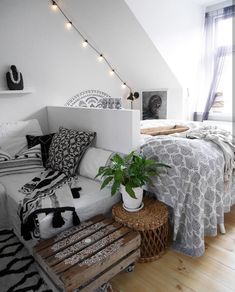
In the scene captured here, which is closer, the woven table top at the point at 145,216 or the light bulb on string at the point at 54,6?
the woven table top at the point at 145,216

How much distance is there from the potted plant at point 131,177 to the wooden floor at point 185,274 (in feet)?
1.42

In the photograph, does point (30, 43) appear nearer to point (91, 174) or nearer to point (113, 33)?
point (113, 33)

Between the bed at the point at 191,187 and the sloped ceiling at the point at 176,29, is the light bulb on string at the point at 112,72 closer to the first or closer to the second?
the sloped ceiling at the point at 176,29

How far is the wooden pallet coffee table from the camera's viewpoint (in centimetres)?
124

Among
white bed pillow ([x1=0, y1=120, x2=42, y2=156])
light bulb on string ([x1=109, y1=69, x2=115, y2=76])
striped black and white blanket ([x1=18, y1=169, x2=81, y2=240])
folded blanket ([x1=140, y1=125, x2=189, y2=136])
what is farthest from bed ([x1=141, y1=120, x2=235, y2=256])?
light bulb on string ([x1=109, y1=69, x2=115, y2=76])

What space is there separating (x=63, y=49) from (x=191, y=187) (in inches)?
92.6

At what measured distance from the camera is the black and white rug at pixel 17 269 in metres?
1.47

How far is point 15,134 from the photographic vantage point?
2594 mm

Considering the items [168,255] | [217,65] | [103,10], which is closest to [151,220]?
[168,255]

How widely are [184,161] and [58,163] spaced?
3.86ft

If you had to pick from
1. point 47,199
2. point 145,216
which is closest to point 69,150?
point 47,199

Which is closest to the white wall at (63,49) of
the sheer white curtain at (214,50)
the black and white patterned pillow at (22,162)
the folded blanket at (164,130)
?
the black and white patterned pillow at (22,162)

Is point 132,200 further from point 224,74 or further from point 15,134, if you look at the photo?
point 224,74

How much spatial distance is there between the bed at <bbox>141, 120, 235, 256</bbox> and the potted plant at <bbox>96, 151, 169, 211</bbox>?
131mm
